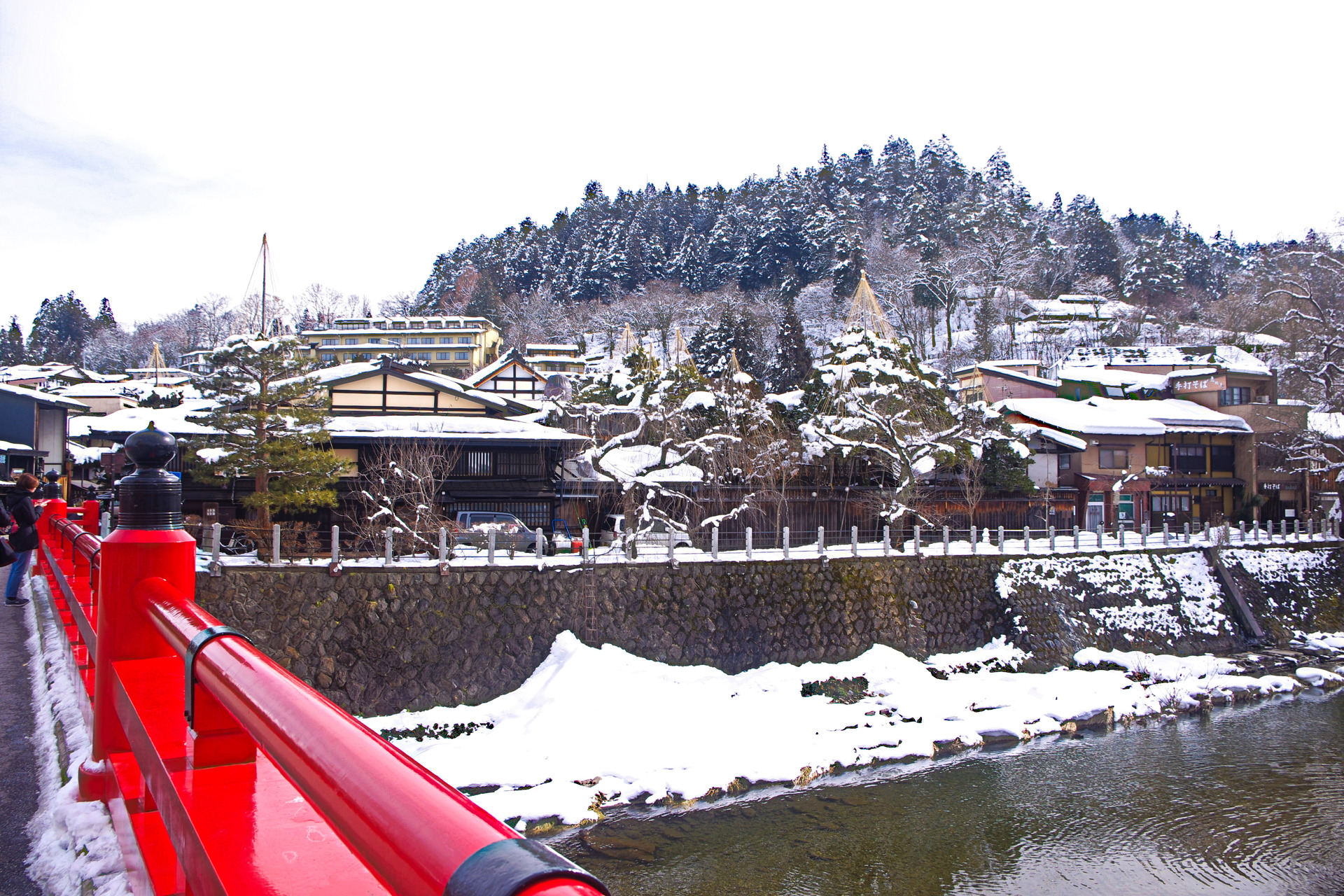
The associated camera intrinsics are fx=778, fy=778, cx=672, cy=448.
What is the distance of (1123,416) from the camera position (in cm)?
3456

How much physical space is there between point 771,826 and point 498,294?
66.0 metres

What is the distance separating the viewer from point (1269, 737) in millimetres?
16703

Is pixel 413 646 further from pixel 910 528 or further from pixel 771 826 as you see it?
pixel 910 528

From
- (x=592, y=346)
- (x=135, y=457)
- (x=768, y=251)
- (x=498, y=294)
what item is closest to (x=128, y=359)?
(x=498, y=294)

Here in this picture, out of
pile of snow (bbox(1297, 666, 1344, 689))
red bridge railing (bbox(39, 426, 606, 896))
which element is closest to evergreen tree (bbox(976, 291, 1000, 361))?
pile of snow (bbox(1297, 666, 1344, 689))

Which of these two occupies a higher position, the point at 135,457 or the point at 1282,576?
the point at 135,457

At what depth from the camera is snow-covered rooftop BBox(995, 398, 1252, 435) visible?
33.1 meters

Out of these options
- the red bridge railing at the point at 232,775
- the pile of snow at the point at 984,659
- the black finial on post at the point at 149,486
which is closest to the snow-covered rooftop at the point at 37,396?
the red bridge railing at the point at 232,775

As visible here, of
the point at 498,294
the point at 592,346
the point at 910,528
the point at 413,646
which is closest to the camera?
the point at 413,646

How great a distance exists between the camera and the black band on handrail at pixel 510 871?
2.13 feet

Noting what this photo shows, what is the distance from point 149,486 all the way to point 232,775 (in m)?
1.27

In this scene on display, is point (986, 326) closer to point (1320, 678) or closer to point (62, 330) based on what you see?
point (1320, 678)

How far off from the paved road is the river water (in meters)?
7.73

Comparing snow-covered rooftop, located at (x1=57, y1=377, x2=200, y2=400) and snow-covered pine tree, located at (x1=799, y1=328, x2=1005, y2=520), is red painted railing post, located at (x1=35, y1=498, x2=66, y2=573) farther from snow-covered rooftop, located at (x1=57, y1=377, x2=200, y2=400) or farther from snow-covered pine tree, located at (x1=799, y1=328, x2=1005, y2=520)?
snow-covered rooftop, located at (x1=57, y1=377, x2=200, y2=400)
